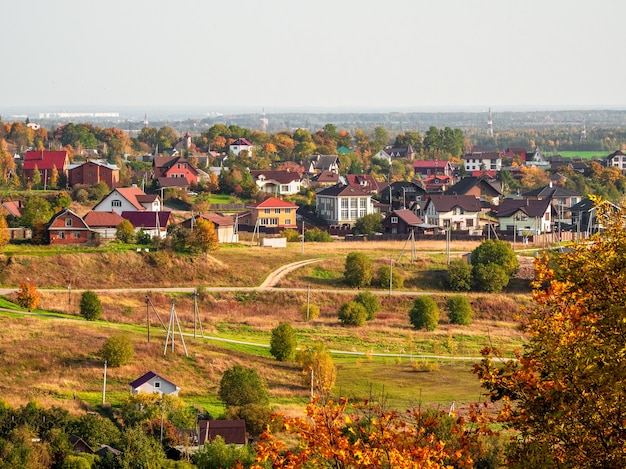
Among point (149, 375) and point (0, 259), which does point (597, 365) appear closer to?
point (149, 375)

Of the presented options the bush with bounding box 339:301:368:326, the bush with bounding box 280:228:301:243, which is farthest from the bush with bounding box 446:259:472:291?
the bush with bounding box 280:228:301:243

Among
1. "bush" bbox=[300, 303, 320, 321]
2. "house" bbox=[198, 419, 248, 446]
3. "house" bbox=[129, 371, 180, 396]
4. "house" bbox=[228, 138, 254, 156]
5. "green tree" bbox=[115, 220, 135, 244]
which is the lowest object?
"bush" bbox=[300, 303, 320, 321]

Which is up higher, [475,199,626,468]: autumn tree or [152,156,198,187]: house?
[475,199,626,468]: autumn tree

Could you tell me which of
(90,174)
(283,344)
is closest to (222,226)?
(90,174)

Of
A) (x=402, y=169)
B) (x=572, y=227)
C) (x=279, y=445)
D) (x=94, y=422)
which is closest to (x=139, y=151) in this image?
(x=402, y=169)

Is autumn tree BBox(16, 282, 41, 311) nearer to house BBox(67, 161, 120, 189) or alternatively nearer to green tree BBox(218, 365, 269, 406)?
green tree BBox(218, 365, 269, 406)

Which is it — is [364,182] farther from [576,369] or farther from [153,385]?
[576,369]

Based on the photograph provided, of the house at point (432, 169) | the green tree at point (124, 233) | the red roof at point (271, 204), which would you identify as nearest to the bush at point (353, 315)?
the green tree at point (124, 233)
